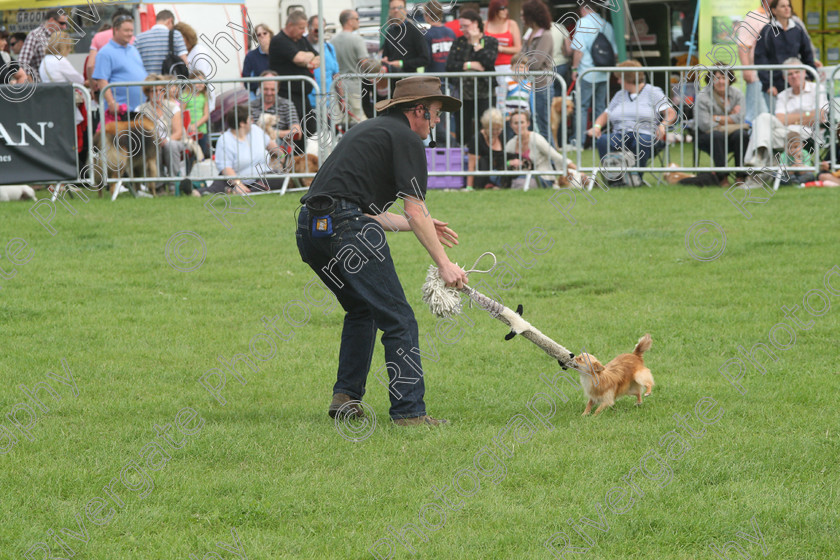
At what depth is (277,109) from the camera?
14.6 metres

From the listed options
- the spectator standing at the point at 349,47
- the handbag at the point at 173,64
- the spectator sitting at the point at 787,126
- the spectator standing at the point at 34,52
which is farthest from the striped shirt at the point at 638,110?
the spectator standing at the point at 34,52

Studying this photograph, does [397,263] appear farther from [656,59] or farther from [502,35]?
[656,59]

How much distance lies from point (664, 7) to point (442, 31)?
27.0ft

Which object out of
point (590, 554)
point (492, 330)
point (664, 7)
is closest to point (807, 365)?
point (492, 330)

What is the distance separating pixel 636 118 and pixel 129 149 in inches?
259

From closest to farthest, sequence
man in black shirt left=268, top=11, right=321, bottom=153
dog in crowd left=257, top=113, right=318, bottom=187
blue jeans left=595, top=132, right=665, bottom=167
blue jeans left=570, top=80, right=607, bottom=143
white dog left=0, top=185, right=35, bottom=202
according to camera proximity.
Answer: white dog left=0, top=185, right=35, bottom=202
blue jeans left=595, top=132, right=665, bottom=167
dog in crowd left=257, top=113, right=318, bottom=187
blue jeans left=570, top=80, right=607, bottom=143
man in black shirt left=268, top=11, right=321, bottom=153

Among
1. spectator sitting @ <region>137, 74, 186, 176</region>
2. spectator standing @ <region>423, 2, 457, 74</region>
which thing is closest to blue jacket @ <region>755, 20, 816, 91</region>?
spectator standing @ <region>423, 2, 457, 74</region>

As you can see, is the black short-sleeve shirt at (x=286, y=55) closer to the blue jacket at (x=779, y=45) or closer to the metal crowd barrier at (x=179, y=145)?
the metal crowd barrier at (x=179, y=145)

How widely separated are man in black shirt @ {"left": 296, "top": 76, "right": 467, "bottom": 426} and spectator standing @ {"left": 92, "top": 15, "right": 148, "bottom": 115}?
369 inches

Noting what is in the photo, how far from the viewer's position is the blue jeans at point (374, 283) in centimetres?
577

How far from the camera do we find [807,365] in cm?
700

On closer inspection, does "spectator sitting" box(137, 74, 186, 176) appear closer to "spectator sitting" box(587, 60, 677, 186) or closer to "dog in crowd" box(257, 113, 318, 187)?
"dog in crowd" box(257, 113, 318, 187)

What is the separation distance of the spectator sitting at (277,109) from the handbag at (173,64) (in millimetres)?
1578

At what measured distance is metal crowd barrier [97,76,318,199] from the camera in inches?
549
